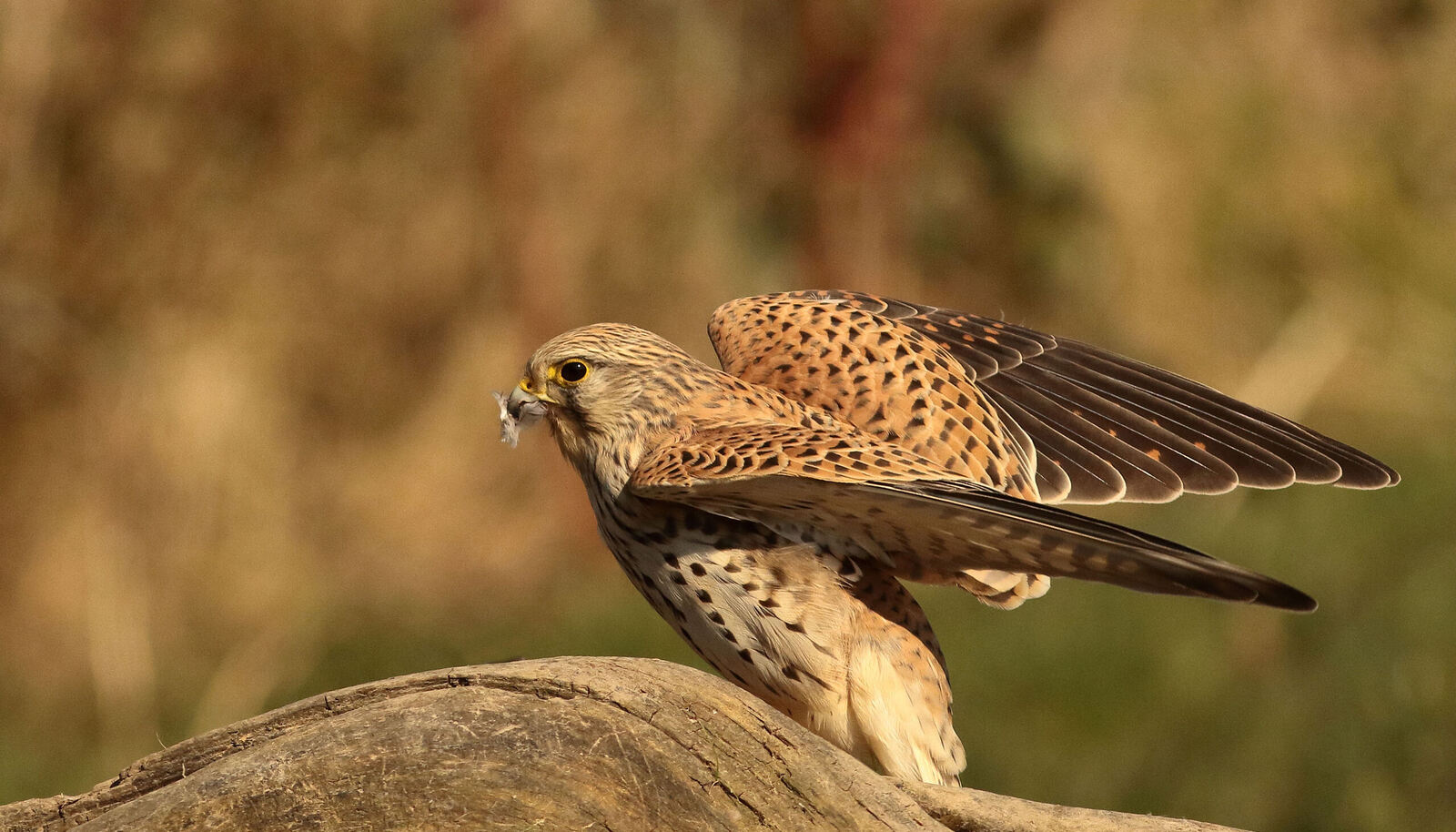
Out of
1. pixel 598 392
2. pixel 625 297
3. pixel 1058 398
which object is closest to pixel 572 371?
pixel 598 392

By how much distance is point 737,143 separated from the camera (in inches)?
559

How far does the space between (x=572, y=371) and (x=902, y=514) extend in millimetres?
1152

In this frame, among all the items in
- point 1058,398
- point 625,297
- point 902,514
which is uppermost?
point 902,514

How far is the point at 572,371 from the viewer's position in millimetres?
4582

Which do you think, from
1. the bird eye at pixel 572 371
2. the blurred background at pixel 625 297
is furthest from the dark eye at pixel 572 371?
the blurred background at pixel 625 297

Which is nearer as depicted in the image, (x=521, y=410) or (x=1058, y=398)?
(x=521, y=410)

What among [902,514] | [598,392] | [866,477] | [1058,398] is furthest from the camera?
[1058,398]

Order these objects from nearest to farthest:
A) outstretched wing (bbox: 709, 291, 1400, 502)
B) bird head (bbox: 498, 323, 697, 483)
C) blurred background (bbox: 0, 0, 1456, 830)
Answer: bird head (bbox: 498, 323, 697, 483), outstretched wing (bbox: 709, 291, 1400, 502), blurred background (bbox: 0, 0, 1456, 830)

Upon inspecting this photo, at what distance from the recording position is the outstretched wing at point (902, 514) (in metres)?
3.32

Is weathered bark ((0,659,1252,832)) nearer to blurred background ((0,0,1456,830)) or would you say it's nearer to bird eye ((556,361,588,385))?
bird eye ((556,361,588,385))

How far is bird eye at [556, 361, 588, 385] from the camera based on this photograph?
4.56 meters

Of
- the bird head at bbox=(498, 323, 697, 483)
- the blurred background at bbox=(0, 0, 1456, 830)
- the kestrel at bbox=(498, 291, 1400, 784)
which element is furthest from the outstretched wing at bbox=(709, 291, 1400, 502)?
the blurred background at bbox=(0, 0, 1456, 830)

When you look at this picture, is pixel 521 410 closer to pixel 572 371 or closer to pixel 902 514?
pixel 572 371

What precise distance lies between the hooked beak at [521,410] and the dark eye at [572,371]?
0.09m
